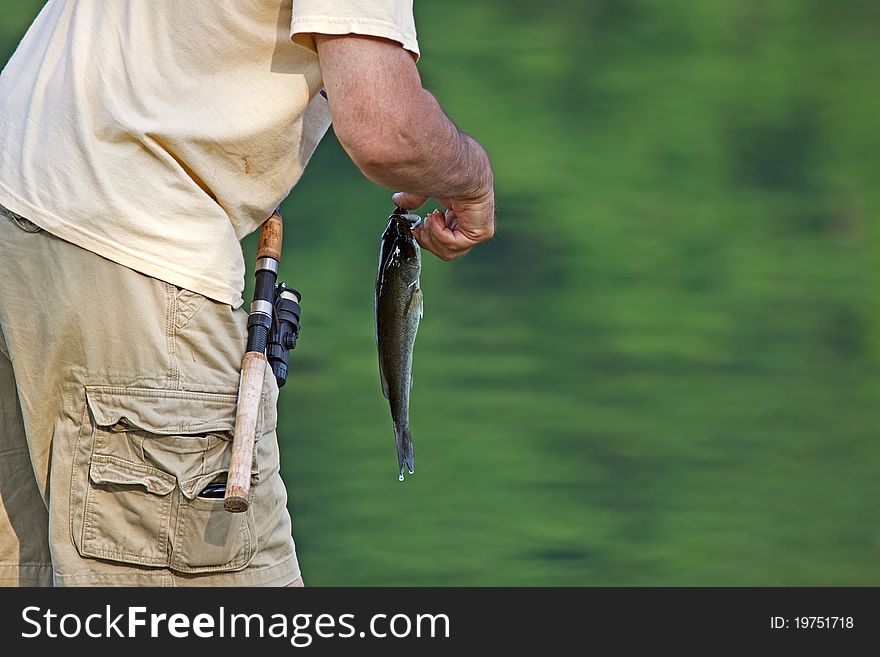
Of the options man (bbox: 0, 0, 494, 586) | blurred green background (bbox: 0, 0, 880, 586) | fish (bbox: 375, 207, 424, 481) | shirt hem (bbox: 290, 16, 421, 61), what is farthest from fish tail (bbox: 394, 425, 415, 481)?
blurred green background (bbox: 0, 0, 880, 586)

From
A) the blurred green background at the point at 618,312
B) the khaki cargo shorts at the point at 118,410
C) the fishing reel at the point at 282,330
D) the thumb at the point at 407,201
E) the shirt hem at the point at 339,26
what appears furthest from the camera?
the blurred green background at the point at 618,312

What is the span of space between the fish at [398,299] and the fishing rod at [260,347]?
0.45ft

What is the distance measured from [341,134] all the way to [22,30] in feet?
7.15

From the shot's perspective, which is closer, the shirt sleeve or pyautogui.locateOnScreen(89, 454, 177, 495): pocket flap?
the shirt sleeve

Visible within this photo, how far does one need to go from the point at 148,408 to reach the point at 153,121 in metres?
0.37

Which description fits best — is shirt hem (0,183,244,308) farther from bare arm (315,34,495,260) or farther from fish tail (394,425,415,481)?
fish tail (394,425,415,481)

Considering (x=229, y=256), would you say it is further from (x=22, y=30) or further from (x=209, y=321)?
(x=22, y=30)

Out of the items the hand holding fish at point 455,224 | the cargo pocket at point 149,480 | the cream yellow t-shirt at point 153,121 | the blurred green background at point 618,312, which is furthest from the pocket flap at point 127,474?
the blurred green background at point 618,312

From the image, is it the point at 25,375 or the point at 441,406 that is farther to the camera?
the point at 441,406

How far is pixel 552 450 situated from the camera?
3.34 metres

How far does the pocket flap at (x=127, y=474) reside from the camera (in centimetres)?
161

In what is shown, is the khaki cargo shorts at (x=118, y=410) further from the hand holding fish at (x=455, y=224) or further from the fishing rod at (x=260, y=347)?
the hand holding fish at (x=455, y=224)

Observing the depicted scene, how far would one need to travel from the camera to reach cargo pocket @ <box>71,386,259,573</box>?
1616mm
